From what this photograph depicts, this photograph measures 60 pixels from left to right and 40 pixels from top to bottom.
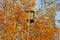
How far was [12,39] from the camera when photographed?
1010 centimetres

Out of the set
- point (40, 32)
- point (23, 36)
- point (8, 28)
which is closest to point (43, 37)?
point (40, 32)

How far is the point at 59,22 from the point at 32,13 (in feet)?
4.46

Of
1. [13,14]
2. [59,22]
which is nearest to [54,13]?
[59,22]

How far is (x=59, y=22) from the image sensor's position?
10.5 metres

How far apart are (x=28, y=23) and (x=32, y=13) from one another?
52 centimetres

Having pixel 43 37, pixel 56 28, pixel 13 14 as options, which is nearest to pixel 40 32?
pixel 43 37

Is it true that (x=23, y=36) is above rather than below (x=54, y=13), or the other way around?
below

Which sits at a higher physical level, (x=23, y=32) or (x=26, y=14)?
(x=26, y=14)

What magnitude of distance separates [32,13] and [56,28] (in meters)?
1.35

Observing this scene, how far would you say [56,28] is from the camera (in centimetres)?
1048

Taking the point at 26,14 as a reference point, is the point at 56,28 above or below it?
below

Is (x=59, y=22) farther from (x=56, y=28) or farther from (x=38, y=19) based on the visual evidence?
(x=38, y=19)

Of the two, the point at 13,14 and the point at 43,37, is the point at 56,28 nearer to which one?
the point at 43,37

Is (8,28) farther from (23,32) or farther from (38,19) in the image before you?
(38,19)
